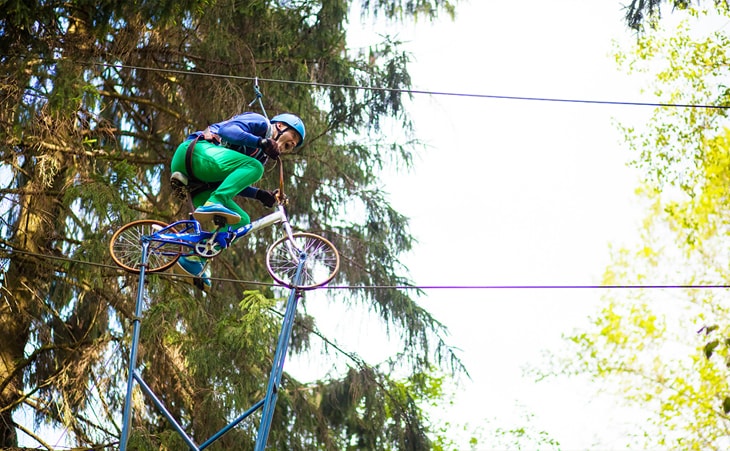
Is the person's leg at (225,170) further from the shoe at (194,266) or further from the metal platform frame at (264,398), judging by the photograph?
the metal platform frame at (264,398)

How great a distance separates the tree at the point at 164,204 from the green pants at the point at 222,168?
6.17ft

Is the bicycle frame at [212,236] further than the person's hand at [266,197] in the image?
No

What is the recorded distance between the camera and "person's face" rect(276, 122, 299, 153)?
5758mm

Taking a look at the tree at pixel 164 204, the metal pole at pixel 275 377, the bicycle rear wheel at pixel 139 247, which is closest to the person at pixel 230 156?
the bicycle rear wheel at pixel 139 247

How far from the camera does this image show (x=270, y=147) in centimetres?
564

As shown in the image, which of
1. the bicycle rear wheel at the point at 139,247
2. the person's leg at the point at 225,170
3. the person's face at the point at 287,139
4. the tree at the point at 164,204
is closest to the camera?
the person's leg at the point at 225,170

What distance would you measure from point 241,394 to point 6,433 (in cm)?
215

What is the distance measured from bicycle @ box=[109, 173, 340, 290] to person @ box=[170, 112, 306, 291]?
13 centimetres

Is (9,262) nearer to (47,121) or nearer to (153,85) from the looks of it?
(47,121)

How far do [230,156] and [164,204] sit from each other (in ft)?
14.0

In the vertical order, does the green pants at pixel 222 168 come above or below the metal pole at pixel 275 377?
above

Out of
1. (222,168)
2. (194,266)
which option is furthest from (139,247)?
(222,168)

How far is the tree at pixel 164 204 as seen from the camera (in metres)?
8.23

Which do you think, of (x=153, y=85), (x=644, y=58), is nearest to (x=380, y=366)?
(x=153, y=85)
